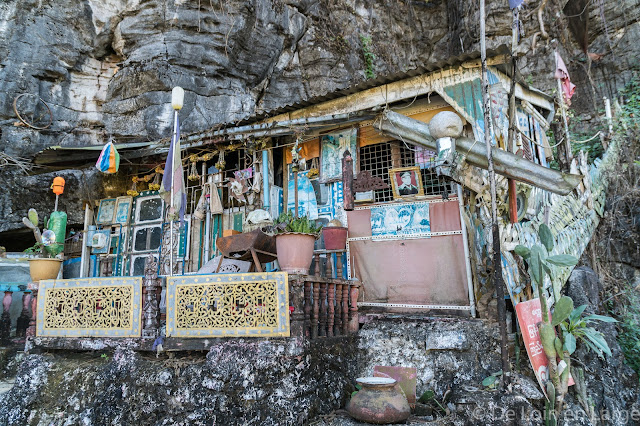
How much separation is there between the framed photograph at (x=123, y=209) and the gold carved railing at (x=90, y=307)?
4575 millimetres

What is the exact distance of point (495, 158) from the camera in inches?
245

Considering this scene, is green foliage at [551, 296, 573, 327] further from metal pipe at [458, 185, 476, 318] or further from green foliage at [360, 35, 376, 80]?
green foliage at [360, 35, 376, 80]

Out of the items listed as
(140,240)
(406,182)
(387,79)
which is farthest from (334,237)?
(140,240)

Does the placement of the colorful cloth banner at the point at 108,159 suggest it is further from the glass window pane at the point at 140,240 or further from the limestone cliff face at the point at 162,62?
the limestone cliff face at the point at 162,62

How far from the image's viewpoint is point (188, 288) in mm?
5863

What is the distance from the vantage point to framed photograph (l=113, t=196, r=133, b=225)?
11326mm

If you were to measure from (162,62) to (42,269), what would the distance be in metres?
7.79

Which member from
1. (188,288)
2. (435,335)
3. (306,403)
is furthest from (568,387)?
(188,288)

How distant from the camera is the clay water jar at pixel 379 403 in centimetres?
510

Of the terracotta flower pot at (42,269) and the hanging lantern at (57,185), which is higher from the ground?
the hanging lantern at (57,185)

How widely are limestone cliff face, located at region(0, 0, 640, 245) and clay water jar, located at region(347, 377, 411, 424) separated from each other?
29.5 feet

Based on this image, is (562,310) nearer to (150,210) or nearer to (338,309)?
(338,309)

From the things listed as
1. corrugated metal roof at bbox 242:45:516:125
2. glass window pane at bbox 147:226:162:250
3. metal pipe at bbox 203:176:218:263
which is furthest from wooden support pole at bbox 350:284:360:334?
glass window pane at bbox 147:226:162:250

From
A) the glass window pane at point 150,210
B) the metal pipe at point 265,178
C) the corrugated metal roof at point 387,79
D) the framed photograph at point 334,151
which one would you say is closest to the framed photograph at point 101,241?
the glass window pane at point 150,210
